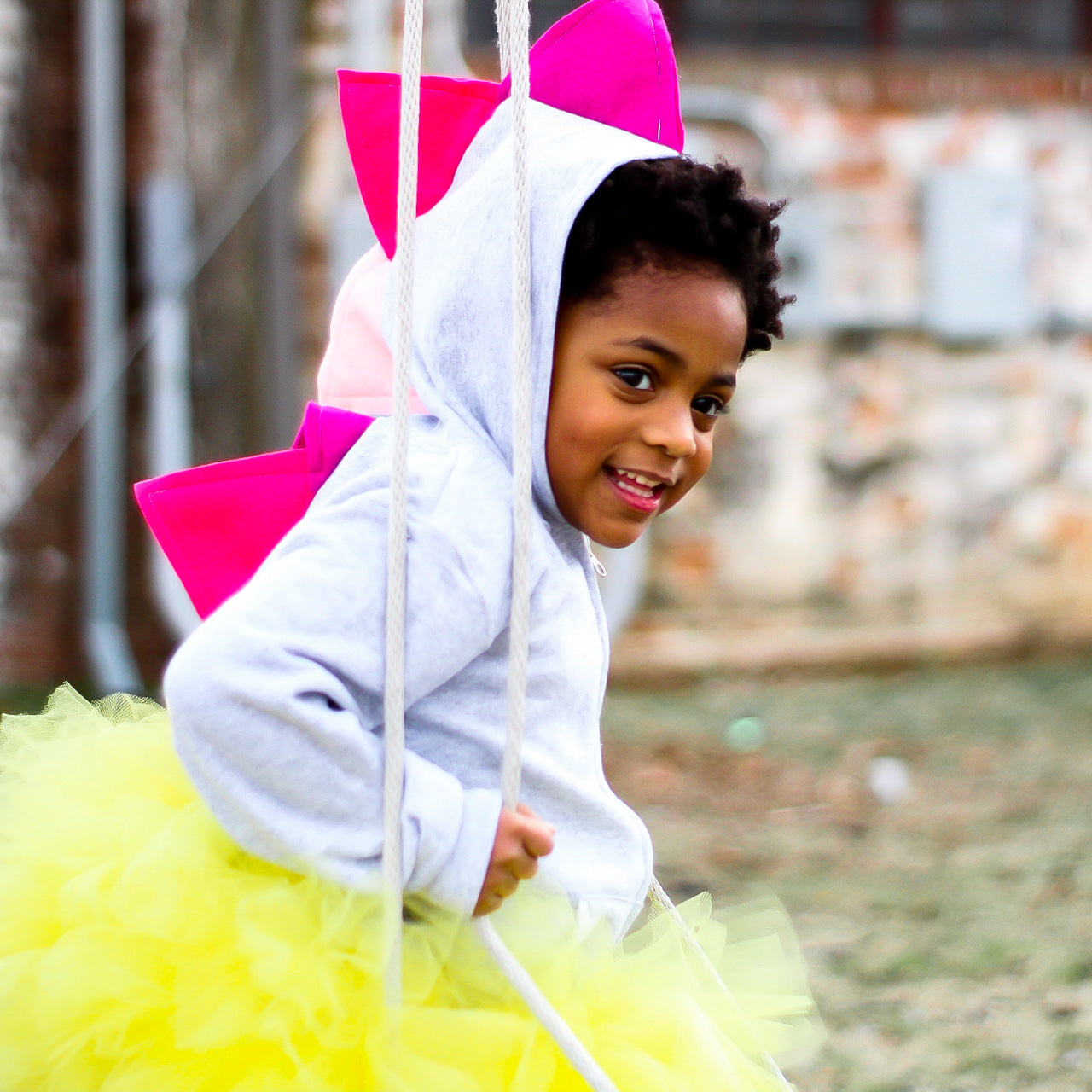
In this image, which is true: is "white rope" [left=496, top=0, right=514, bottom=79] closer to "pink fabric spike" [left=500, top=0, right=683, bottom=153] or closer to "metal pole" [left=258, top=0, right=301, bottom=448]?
"pink fabric spike" [left=500, top=0, right=683, bottom=153]

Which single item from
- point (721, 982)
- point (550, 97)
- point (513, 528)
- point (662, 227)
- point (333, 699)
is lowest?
point (721, 982)

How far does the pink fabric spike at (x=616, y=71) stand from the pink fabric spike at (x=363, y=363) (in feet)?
0.77

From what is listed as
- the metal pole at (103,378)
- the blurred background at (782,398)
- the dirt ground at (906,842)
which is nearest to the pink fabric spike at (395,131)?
the dirt ground at (906,842)

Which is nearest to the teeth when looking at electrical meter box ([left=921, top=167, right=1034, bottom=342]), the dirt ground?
the dirt ground

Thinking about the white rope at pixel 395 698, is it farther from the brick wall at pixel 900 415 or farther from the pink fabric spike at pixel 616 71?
the brick wall at pixel 900 415

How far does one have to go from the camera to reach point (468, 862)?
39.0 inches

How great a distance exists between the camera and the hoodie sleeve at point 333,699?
0.95 meters

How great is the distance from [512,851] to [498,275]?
1.47 ft

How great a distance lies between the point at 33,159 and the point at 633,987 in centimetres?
385

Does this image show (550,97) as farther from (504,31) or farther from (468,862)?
(468,862)

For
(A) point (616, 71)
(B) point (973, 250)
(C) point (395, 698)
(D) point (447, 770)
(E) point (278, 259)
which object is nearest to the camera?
(C) point (395, 698)

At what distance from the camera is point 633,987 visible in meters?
1.07

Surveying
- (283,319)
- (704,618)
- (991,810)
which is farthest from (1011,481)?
(283,319)

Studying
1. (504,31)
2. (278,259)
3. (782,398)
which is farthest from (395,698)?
(782,398)
